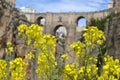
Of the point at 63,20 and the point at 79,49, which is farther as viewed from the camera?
the point at 63,20

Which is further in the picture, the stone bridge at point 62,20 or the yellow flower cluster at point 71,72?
the stone bridge at point 62,20

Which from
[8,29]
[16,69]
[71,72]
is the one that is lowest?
[16,69]

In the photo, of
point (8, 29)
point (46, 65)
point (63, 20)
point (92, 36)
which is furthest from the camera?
point (63, 20)

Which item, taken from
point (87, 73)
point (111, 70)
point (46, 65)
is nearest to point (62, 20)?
point (46, 65)

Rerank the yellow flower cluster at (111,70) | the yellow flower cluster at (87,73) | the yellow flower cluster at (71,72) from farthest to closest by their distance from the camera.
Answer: the yellow flower cluster at (87,73), the yellow flower cluster at (71,72), the yellow flower cluster at (111,70)

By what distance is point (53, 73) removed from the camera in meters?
7.79

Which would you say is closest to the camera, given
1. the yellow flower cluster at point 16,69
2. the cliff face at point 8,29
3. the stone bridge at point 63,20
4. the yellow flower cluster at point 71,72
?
the yellow flower cluster at point 71,72

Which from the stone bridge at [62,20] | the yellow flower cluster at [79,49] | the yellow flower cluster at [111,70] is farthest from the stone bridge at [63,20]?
the yellow flower cluster at [111,70]

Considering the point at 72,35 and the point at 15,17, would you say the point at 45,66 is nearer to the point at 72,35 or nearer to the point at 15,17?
the point at 15,17

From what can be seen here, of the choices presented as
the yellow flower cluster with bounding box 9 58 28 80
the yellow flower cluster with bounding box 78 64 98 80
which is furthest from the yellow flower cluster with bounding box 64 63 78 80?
the yellow flower cluster with bounding box 9 58 28 80

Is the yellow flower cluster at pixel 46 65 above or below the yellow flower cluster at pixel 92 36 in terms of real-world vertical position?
below

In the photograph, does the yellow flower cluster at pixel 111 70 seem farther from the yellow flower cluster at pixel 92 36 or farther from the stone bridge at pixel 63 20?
the stone bridge at pixel 63 20

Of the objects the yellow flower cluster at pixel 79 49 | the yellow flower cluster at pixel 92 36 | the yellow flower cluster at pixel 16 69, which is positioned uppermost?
the yellow flower cluster at pixel 92 36

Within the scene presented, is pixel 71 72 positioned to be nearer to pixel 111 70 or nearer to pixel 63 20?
pixel 111 70
